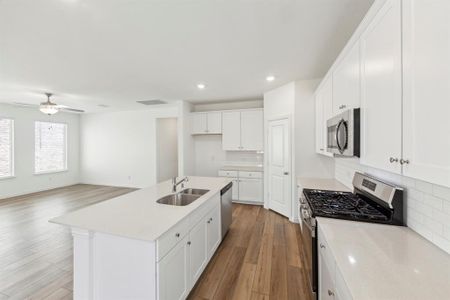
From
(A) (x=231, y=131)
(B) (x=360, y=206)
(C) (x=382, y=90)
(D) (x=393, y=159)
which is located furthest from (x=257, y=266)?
(A) (x=231, y=131)

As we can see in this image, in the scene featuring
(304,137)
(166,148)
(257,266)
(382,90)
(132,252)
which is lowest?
(257,266)

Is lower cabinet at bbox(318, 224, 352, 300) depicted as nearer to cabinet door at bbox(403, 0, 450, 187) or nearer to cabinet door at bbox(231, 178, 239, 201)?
cabinet door at bbox(403, 0, 450, 187)

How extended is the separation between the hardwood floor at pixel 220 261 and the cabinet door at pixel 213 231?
0.54ft

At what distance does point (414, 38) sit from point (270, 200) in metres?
3.66

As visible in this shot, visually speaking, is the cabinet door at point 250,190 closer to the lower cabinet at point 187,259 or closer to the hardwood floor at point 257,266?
the hardwood floor at point 257,266

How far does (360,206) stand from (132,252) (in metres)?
1.97

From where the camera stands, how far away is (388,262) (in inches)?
38.6

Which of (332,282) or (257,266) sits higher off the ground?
(332,282)

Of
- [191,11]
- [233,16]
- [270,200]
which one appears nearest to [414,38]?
[233,16]

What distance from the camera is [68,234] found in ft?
10.3

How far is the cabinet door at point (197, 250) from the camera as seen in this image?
1839 millimetres

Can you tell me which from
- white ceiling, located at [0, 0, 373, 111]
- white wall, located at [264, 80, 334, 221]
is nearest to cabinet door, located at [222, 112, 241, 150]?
white ceiling, located at [0, 0, 373, 111]

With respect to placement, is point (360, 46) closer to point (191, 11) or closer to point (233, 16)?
point (233, 16)

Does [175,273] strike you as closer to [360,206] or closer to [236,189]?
[360,206]
